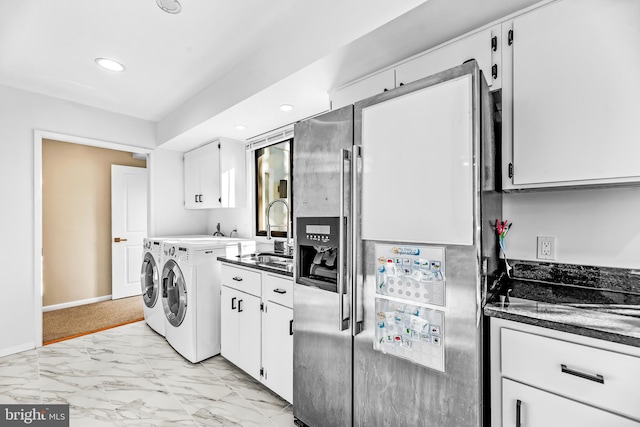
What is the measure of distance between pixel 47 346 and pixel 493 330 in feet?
12.8

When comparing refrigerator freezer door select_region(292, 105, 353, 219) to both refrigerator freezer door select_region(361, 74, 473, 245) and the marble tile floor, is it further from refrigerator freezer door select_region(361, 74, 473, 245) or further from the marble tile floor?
the marble tile floor

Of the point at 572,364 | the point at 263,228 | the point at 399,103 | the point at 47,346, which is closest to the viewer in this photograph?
the point at 572,364

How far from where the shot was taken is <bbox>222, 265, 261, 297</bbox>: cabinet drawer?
222 cm

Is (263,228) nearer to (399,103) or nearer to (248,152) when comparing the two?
(248,152)

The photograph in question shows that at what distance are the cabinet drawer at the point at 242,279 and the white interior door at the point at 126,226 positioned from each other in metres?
2.89

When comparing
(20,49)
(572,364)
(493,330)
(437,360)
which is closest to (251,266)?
(437,360)

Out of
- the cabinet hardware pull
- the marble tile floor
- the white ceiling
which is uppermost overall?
the white ceiling

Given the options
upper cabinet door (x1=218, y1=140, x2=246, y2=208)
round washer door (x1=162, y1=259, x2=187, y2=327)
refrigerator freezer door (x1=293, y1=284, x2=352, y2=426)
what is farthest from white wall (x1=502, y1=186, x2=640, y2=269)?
upper cabinet door (x1=218, y1=140, x2=246, y2=208)

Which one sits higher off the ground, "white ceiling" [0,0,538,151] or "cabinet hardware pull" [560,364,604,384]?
"white ceiling" [0,0,538,151]

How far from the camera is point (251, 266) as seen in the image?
2262 mm

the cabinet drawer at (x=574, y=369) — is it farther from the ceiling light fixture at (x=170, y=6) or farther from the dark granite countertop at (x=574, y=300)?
the ceiling light fixture at (x=170, y=6)

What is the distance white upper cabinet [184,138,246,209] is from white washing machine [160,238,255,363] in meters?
0.78

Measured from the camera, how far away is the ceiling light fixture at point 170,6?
179 centimetres

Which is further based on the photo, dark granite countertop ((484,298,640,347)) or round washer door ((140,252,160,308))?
A: round washer door ((140,252,160,308))
